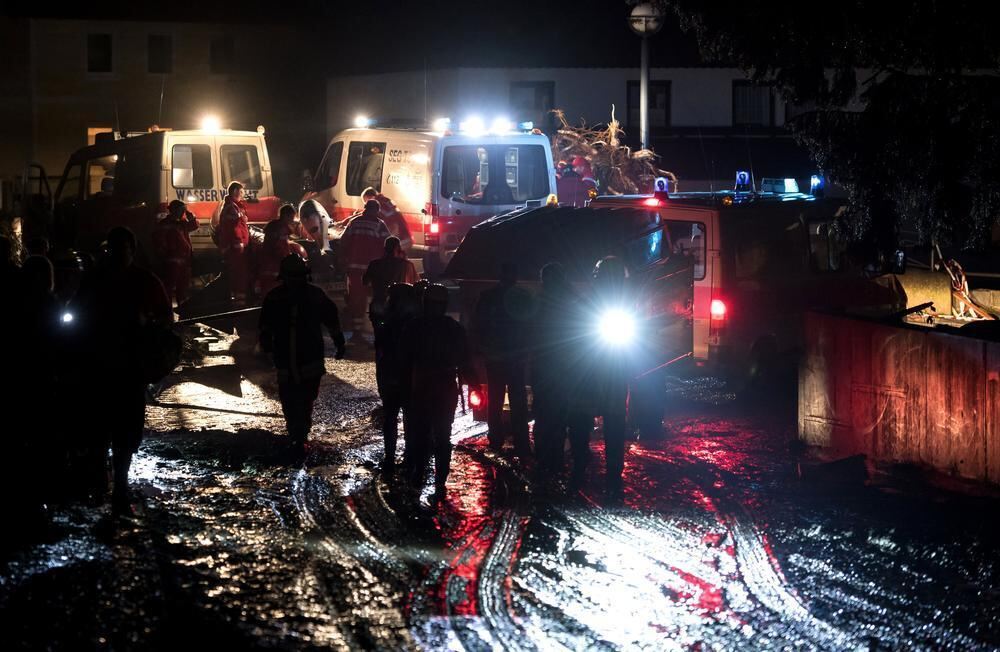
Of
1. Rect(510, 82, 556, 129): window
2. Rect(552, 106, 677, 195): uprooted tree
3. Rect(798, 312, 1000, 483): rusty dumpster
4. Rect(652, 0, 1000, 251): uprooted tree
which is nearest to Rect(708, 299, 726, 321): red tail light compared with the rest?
Rect(652, 0, 1000, 251): uprooted tree

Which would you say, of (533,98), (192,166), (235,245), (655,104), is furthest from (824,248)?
(655,104)

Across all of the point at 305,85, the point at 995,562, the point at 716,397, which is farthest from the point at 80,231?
the point at 305,85

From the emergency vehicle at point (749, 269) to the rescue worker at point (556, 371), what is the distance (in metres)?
2.45

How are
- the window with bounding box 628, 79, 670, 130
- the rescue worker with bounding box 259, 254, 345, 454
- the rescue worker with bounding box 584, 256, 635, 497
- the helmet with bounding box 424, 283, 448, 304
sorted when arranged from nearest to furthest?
the helmet with bounding box 424, 283, 448, 304 < the rescue worker with bounding box 584, 256, 635, 497 < the rescue worker with bounding box 259, 254, 345, 454 < the window with bounding box 628, 79, 670, 130

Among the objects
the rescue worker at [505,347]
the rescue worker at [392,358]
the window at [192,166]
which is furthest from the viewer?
the window at [192,166]

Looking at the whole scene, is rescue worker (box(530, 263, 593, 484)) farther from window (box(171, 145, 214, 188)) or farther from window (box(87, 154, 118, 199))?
window (box(87, 154, 118, 199))

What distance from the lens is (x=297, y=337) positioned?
1018cm

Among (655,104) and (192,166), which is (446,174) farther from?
(655,104)

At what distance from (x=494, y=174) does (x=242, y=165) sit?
452 centimetres

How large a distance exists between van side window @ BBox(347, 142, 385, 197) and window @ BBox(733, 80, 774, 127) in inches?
943

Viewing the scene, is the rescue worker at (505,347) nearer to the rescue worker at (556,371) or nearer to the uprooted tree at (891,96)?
the rescue worker at (556,371)

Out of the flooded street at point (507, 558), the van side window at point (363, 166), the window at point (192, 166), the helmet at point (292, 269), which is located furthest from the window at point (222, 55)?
the helmet at point (292, 269)

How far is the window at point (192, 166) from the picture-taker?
20406 mm

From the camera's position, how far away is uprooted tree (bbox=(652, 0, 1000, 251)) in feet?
36.8
